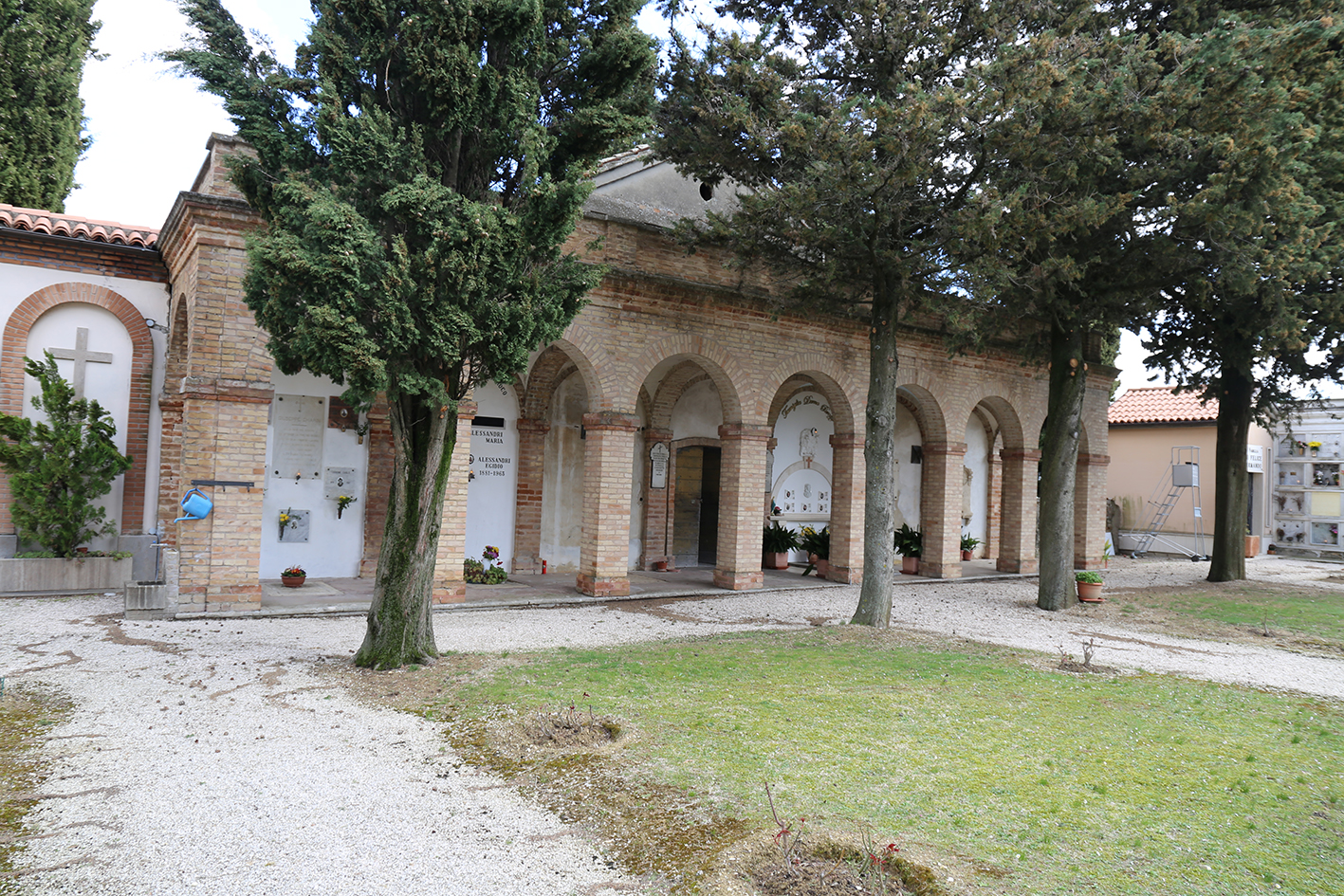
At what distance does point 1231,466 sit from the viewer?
16.2m

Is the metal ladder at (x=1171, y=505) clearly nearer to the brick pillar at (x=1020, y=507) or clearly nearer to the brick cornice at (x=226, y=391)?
the brick pillar at (x=1020, y=507)

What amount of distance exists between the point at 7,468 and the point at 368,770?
884 centimetres

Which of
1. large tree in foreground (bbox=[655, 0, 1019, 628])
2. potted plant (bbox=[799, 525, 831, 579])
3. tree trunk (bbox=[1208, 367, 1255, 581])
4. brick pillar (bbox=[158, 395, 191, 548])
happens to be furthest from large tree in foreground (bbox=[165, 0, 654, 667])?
tree trunk (bbox=[1208, 367, 1255, 581])

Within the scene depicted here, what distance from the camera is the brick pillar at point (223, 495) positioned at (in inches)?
352

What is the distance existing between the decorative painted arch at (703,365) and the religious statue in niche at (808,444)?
4276mm

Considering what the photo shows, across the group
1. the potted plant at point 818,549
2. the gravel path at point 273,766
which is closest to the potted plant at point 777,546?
the potted plant at point 818,549

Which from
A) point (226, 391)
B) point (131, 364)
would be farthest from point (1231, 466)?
point (131, 364)

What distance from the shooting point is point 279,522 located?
38.9 feet

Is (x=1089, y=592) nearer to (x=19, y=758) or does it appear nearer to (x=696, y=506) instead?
(x=696, y=506)

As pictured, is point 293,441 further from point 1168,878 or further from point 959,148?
point 1168,878

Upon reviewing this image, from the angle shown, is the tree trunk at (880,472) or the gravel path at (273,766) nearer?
the gravel path at (273,766)

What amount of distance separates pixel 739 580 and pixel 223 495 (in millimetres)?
7467

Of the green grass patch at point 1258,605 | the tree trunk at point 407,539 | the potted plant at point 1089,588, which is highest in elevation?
the tree trunk at point 407,539

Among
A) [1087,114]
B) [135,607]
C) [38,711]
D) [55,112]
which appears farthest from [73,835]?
[55,112]
